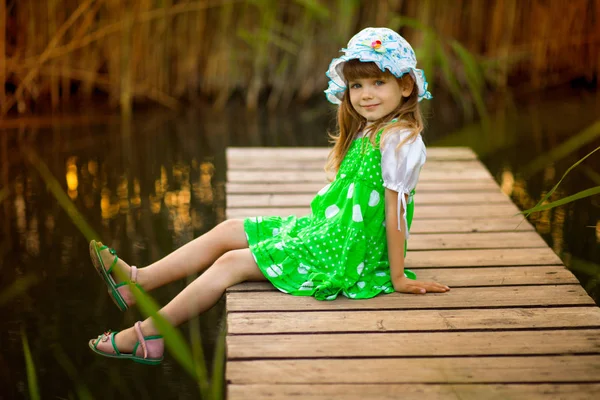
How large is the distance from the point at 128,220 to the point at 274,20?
1.87 m

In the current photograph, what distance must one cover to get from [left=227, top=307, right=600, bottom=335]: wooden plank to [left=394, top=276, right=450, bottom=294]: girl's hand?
4.0 inches

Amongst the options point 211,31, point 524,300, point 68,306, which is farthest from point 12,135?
point 524,300

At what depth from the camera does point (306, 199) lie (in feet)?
9.62

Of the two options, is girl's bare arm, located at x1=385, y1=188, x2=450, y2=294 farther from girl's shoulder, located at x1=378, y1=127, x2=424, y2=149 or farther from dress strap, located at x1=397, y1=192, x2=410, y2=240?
girl's shoulder, located at x1=378, y1=127, x2=424, y2=149

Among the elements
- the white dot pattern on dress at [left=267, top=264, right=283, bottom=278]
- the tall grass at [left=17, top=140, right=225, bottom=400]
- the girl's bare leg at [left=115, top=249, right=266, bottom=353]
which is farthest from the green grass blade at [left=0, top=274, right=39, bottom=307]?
the white dot pattern on dress at [left=267, top=264, right=283, bottom=278]

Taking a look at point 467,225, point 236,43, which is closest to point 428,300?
point 467,225

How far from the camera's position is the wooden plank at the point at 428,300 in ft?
6.59

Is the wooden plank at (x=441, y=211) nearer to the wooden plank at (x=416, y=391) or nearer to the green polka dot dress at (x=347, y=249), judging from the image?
the green polka dot dress at (x=347, y=249)

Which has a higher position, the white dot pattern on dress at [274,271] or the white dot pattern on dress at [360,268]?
the white dot pattern on dress at [360,268]

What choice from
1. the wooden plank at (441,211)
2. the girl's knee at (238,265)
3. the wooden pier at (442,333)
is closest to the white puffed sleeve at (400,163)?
the wooden pier at (442,333)

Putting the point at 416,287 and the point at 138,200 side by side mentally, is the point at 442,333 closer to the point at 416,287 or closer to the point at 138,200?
the point at 416,287

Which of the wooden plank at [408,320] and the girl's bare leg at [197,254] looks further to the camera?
the girl's bare leg at [197,254]

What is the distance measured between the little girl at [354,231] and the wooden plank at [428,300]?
1.0 inches

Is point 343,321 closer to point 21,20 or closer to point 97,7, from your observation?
point 97,7
